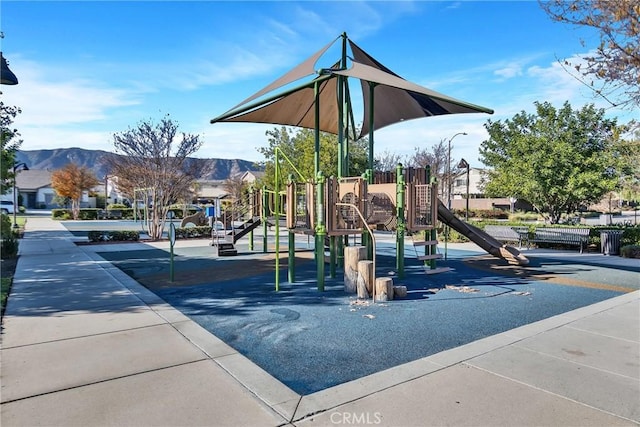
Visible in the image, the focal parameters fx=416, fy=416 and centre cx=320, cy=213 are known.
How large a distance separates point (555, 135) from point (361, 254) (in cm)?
1664

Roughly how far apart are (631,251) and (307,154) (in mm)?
18761

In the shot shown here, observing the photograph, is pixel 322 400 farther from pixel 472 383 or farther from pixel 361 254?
pixel 361 254

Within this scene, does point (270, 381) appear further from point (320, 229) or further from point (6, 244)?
point (6, 244)

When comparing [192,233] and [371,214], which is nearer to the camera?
[371,214]

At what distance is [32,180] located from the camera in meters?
83.3

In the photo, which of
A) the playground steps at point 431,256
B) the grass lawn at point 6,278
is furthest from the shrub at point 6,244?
the playground steps at point 431,256

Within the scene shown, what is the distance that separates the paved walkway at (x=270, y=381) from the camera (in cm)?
343

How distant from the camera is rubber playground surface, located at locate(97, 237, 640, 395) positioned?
16.0 feet

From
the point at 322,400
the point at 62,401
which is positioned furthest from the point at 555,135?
the point at 62,401

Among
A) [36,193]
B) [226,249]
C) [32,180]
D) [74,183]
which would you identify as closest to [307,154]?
[226,249]

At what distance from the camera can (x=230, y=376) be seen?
165 inches

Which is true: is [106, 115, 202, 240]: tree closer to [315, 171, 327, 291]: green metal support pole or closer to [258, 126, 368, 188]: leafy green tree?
[258, 126, 368, 188]: leafy green tree

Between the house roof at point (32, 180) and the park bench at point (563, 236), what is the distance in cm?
8568

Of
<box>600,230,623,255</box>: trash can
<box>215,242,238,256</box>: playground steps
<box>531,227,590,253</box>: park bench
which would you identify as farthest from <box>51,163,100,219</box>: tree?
<box>600,230,623,255</box>: trash can
